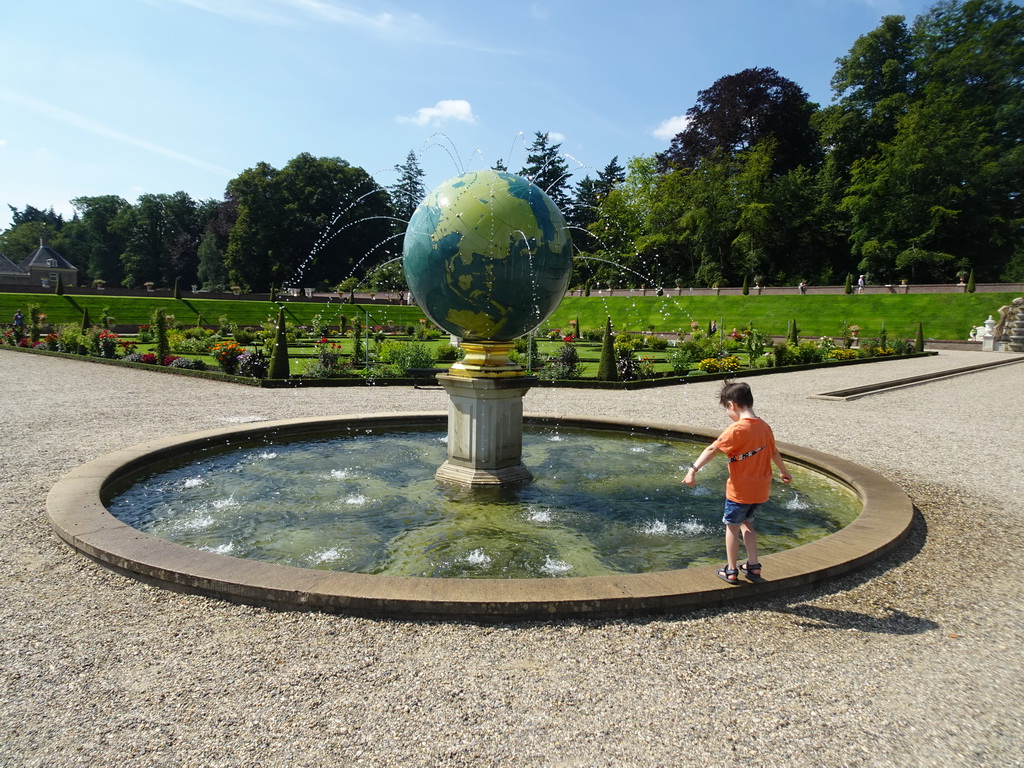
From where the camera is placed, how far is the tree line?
54844 mm

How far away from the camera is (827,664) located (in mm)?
3584

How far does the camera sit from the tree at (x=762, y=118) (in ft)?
224

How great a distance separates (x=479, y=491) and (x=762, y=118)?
241 feet

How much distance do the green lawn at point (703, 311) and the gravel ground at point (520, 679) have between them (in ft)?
113

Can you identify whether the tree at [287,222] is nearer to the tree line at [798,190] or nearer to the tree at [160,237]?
the tree line at [798,190]

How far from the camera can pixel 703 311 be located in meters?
54.6

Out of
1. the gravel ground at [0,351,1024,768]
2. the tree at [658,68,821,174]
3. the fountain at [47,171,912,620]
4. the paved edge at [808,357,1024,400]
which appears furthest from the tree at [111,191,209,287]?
the gravel ground at [0,351,1024,768]

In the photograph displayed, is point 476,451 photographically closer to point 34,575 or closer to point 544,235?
point 544,235

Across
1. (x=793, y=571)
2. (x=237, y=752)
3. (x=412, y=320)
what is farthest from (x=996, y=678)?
(x=412, y=320)

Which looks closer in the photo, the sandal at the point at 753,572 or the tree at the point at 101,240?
Answer: the sandal at the point at 753,572

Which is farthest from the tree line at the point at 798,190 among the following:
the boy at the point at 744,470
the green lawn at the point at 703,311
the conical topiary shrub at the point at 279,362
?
the boy at the point at 744,470

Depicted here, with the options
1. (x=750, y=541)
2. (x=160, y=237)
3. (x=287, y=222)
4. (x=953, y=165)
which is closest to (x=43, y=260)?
(x=160, y=237)

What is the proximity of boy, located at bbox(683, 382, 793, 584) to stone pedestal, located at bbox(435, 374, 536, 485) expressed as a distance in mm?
3383

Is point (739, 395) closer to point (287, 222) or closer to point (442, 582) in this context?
point (442, 582)
